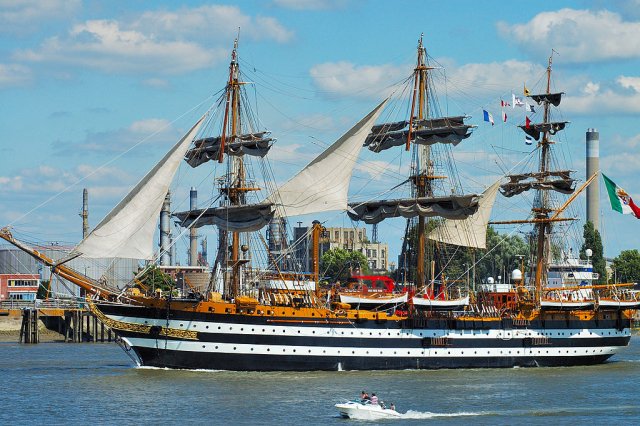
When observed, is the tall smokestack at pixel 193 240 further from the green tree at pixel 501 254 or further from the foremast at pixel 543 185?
the foremast at pixel 543 185

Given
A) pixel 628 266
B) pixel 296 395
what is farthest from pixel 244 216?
pixel 628 266

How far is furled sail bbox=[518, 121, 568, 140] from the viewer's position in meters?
77.7

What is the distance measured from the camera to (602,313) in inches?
2822

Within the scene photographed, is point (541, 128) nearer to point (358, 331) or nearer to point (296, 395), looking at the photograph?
point (358, 331)

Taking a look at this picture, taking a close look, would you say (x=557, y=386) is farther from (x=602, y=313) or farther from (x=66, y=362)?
(x=66, y=362)

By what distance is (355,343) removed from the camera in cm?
6241

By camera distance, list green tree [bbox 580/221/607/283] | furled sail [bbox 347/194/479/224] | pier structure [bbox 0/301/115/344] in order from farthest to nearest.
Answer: green tree [bbox 580/221/607/283] < pier structure [bbox 0/301/115/344] < furled sail [bbox 347/194/479/224]

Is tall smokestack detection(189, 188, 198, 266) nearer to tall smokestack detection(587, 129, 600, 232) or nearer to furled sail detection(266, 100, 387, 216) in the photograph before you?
tall smokestack detection(587, 129, 600, 232)

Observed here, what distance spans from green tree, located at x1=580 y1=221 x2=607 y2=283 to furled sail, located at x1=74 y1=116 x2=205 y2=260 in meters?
83.4

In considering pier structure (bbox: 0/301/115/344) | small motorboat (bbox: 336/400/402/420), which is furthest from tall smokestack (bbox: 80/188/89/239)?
small motorboat (bbox: 336/400/402/420)

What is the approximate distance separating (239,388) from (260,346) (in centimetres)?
543

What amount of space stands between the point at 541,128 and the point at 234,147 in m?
22.4

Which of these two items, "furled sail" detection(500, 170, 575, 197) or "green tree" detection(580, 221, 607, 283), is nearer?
"furled sail" detection(500, 170, 575, 197)

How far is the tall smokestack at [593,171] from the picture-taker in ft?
501
